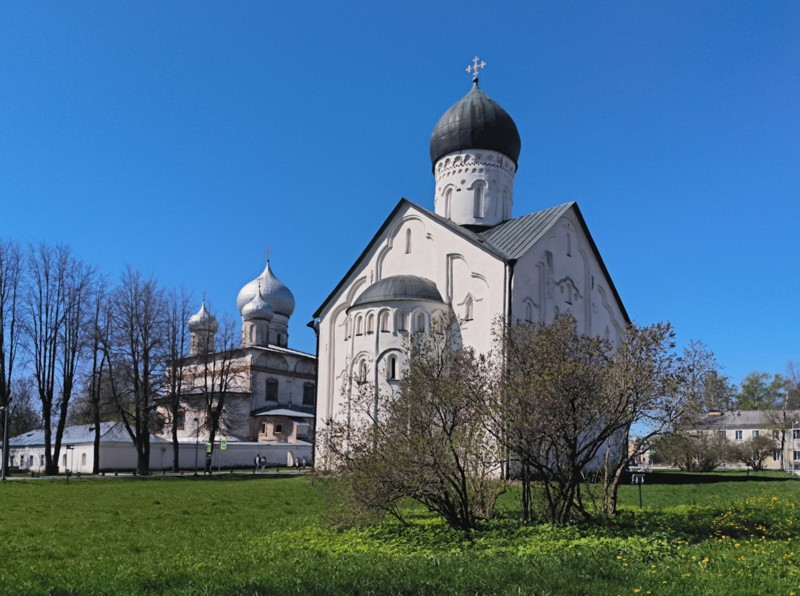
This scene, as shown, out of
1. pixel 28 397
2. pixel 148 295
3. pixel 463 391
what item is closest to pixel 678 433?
pixel 463 391

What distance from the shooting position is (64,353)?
32.6 metres

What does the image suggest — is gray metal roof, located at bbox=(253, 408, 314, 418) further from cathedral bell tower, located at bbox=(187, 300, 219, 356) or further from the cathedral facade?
cathedral bell tower, located at bbox=(187, 300, 219, 356)

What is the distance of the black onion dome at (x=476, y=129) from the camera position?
2884 centimetres

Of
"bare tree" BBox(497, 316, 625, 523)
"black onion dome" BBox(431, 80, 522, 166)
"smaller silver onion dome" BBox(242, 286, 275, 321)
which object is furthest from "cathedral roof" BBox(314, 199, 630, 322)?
"smaller silver onion dome" BBox(242, 286, 275, 321)

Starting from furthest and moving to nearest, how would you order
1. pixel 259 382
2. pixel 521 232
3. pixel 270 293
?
pixel 270 293 → pixel 259 382 → pixel 521 232

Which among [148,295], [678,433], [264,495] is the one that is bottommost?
[264,495]

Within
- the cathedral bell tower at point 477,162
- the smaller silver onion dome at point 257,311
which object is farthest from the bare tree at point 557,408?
the smaller silver onion dome at point 257,311

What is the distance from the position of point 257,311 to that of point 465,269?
91.6 ft

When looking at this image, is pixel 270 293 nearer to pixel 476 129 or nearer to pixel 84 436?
pixel 84 436

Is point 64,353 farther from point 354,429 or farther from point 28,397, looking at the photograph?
point 28,397

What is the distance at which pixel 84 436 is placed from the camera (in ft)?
130

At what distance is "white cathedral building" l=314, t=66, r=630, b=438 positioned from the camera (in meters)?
24.7

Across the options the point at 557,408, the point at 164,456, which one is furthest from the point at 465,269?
the point at 164,456

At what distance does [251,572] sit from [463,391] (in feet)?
12.7
